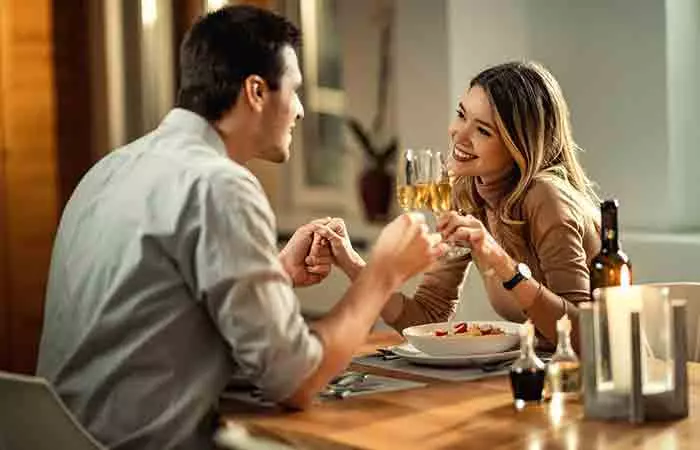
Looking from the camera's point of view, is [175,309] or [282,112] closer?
[175,309]

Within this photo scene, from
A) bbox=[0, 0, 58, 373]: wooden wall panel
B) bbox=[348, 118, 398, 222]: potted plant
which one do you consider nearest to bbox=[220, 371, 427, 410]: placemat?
bbox=[348, 118, 398, 222]: potted plant

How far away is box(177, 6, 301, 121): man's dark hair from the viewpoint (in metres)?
1.97

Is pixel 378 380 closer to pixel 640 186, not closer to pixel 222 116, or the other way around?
pixel 222 116

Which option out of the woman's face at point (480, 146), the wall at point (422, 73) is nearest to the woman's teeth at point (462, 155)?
the woman's face at point (480, 146)

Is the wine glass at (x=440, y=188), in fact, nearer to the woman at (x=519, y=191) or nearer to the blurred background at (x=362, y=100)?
the woman at (x=519, y=191)

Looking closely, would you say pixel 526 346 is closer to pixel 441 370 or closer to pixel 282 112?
pixel 441 370

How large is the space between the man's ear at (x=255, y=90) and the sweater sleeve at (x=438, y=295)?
0.82m

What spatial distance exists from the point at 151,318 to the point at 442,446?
0.51 meters

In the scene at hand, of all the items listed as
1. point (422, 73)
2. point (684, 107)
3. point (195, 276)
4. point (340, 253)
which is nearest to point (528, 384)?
point (195, 276)

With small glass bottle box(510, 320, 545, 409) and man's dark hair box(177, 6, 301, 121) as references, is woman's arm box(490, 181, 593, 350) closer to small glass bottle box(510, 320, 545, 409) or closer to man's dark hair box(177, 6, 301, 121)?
small glass bottle box(510, 320, 545, 409)

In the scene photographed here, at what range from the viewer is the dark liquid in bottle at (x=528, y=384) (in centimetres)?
187

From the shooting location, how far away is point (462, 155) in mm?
2621

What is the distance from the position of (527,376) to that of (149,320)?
0.59m

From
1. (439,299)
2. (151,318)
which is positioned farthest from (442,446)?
(439,299)
